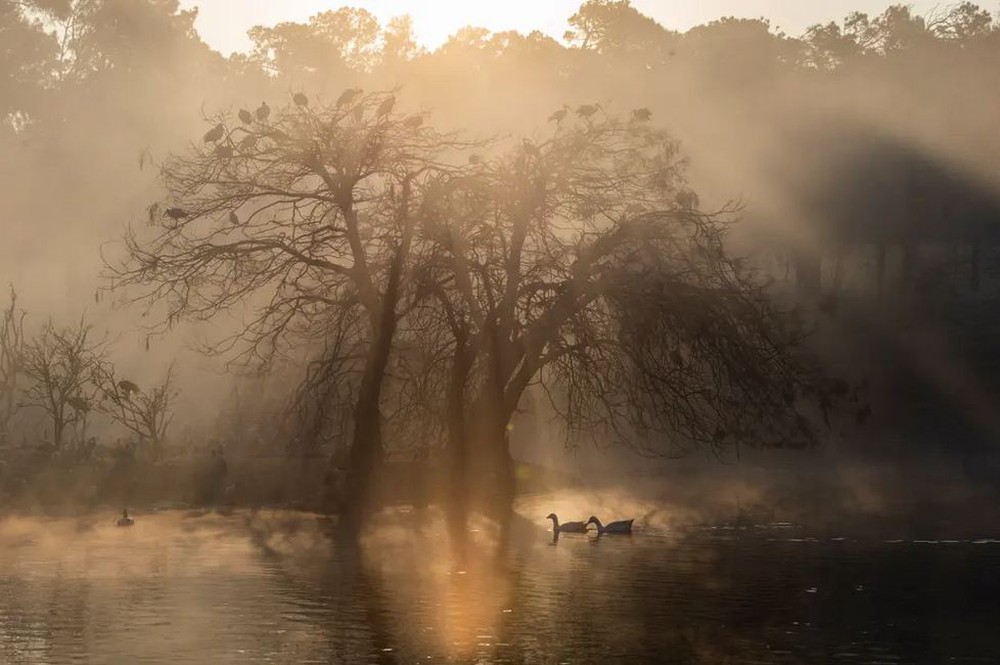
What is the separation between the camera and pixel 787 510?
34.3 m

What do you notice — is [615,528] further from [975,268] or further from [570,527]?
[975,268]

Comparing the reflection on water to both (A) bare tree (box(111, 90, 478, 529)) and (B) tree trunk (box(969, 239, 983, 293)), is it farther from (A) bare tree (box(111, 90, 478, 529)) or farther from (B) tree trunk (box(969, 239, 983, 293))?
(B) tree trunk (box(969, 239, 983, 293))

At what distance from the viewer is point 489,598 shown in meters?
20.3

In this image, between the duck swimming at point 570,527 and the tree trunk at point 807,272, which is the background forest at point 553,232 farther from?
the duck swimming at point 570,527

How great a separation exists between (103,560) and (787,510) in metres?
16.6

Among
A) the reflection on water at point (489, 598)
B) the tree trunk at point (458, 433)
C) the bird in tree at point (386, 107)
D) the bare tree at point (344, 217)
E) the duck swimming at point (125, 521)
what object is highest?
the bird in tree at point (386, 107)

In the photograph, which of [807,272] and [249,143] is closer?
[249,143]

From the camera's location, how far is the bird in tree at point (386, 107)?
34.8 m

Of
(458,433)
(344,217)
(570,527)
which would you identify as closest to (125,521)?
(570,527)

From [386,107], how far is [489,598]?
17211mm

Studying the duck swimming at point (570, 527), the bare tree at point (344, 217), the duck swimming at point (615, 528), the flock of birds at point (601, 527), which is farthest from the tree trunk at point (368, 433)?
the duck swimming at point (615, 528)

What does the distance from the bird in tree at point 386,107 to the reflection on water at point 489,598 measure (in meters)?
10.7

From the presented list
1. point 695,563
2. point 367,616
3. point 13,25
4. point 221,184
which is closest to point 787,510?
point 695,563

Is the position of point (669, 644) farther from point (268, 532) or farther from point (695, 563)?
point (268, 532)
